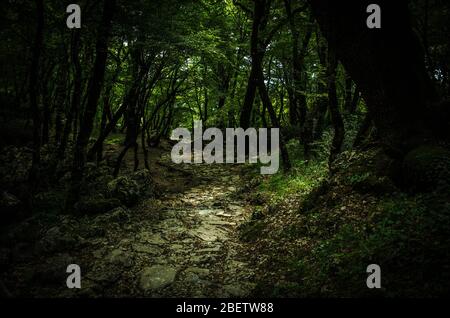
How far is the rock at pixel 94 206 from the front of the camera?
972cm

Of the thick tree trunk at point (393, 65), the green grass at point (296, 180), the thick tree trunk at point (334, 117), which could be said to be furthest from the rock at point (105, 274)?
the thick tree trunk at point (334, 117)

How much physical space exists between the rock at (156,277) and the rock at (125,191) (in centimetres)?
453

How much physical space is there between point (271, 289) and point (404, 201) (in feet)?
9.57

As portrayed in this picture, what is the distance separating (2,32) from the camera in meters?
12.2

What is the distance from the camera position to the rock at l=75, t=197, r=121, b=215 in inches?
383

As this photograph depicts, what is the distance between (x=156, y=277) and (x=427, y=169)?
5496 millimetres

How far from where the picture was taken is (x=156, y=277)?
638 cm

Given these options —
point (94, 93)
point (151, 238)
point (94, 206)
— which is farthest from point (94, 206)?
point (94, 93)

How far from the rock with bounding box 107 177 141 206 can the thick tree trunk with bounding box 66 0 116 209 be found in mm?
1363

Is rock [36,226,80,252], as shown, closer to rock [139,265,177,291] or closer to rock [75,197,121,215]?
rock [75,197,121,215]

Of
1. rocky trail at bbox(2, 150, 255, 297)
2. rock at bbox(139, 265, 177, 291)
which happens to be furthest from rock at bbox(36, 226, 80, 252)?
rock at bbox(139, 265, 177, 291)

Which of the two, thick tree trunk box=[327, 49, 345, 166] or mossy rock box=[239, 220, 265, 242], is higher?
thick tree trunk box=[327, 49, 345, 166]
